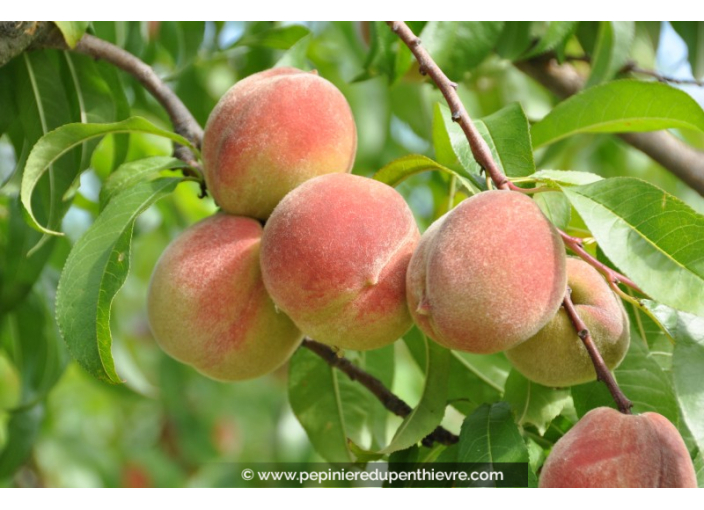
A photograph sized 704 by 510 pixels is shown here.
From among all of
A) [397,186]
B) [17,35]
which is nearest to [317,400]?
[397,186]

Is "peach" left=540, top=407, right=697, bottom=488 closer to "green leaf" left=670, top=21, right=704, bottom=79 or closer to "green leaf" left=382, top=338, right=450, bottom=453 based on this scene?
"green leaf" left=382, top=338, right=450, bottom=453

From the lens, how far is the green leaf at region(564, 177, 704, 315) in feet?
2.52

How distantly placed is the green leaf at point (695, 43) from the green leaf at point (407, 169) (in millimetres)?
726

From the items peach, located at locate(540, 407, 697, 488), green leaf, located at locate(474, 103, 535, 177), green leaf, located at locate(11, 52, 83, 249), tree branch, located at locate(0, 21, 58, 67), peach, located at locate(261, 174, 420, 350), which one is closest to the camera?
peach, located at locate(540, 407, 697, 488)

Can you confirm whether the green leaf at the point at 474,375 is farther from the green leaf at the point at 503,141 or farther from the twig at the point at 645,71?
the twig at the point at 645,71

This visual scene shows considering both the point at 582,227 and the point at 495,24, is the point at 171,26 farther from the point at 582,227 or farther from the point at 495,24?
the point at 582,227

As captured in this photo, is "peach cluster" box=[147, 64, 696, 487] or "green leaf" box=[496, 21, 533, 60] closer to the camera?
"peach cluster" box=[147, 64, 696, 487]

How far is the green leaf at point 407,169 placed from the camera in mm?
996

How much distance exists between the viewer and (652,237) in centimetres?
80

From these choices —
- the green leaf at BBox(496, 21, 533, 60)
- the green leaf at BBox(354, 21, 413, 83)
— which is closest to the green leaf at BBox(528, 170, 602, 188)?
the green leaf at BBox(354, 21, 413, 83)

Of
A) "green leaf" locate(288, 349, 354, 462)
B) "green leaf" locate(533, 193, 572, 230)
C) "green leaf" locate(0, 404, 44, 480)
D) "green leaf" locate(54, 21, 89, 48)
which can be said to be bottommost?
"green leaf" locate(0, 404, 44, 480)

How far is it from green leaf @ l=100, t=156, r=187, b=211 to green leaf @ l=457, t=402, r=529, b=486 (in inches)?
20.0

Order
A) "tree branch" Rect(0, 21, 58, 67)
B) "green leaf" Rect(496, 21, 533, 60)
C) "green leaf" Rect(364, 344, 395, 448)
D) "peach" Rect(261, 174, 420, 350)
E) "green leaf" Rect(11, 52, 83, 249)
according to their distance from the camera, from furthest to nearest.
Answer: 1. "green leaf" Rect(496, 21, 533, 60)
2. "green leaf" Rect(364, 344, 395, 448)
3. "green leaf" Rect(11, 52, 83, 249)
4. "tree branch" Rect(0, 21, 58, 67)
5. "peach" Rect(261, 174, 420, 350)
